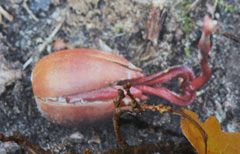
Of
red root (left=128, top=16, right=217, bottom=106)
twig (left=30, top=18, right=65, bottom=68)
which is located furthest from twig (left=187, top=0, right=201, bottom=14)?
twig (left=30, top=18, right=65, bottom=68)

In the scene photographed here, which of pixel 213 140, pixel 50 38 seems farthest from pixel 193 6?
pixel 213 140

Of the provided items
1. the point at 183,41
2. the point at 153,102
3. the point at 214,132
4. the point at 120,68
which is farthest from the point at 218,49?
the point at 214,132

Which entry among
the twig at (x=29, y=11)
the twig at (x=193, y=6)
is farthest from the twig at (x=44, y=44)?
the twig at (x=193, y=6)

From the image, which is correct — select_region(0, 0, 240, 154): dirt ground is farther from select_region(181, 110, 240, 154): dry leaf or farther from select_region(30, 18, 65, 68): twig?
select_region(181, 110, 240, 154): dry leaf

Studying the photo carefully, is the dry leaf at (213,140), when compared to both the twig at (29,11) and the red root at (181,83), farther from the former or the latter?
the twig at (29,11)

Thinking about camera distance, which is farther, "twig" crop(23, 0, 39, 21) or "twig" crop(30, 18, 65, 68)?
"twig" crop(23, 0, 39, 21)

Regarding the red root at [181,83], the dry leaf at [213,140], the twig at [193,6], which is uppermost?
the twig at [193,6]

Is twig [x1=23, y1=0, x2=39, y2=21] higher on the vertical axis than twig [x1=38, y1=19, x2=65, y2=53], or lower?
higher

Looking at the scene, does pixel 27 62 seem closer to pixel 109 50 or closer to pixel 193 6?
pixel 109 50
